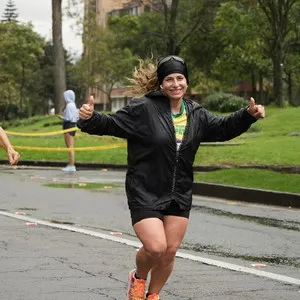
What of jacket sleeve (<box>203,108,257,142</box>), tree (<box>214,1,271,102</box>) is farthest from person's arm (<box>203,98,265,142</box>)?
tree (<box>214,1,271,102</box>)

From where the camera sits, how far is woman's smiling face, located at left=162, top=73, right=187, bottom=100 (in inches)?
232

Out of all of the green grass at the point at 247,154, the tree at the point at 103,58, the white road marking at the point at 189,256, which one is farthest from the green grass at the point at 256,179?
the tree at the point at 103,58

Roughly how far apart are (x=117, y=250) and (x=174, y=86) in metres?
3.41

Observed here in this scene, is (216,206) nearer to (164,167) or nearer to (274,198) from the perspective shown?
(274,198)

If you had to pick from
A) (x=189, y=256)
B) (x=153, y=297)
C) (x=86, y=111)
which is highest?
(x=86, y=111)

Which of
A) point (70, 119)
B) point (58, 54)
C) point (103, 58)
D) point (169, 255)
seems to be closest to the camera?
point (169, 255)

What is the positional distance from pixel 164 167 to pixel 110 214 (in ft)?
21.7

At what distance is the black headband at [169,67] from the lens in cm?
594

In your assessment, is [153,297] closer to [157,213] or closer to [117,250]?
[157,213]

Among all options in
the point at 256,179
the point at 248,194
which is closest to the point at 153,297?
the point at 248,194

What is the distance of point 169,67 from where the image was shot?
5945 millimetres

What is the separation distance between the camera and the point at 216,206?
13.7 metres

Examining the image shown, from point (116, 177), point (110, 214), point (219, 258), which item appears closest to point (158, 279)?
point (219, 258)

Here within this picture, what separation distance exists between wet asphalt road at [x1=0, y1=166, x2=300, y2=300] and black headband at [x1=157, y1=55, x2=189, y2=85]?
1728 mm
